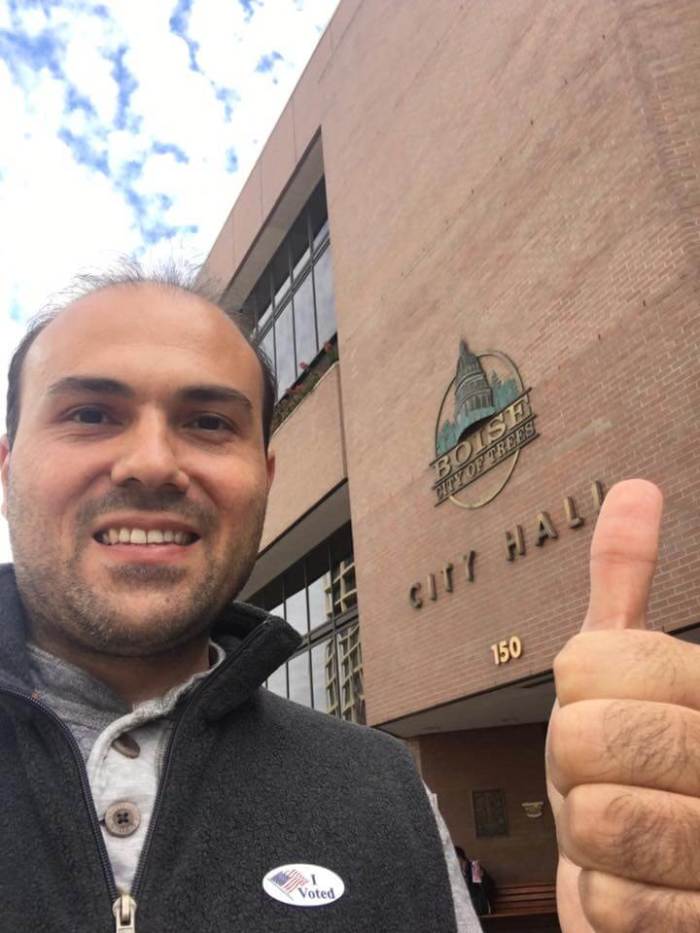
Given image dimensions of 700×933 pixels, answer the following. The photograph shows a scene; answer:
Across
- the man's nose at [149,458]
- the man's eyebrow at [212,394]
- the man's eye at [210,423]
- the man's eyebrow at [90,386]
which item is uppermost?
the man's eyebrow at [212,394]

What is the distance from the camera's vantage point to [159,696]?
153cm

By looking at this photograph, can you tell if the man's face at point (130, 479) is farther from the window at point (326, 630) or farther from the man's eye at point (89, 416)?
the window at point (326, 630)

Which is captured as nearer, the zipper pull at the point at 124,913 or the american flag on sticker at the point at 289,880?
the zipper pull at the point at 124,913

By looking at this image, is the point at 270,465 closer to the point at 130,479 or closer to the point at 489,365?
the point at 130,479

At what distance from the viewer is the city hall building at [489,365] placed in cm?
757

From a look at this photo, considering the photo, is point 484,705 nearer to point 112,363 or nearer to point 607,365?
point 607,365

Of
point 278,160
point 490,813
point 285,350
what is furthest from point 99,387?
point 278,160

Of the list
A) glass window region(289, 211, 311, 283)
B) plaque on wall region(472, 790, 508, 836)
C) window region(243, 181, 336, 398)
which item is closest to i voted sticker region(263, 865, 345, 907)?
plaque on wall region(472, 790, 508, 836)

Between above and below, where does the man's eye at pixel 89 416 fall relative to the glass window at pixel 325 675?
below

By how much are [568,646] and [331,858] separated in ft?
2.15

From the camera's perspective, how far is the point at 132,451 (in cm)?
154

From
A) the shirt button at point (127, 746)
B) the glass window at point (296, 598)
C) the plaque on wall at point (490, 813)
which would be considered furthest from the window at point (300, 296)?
the shirt button at point (127, 746)

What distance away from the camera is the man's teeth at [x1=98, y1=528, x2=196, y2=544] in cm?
151

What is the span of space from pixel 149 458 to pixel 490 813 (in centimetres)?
1118
